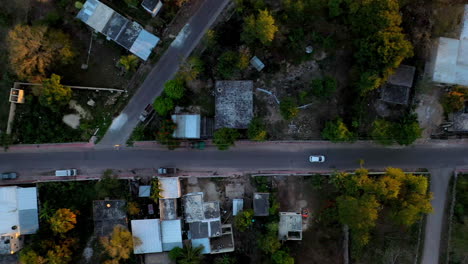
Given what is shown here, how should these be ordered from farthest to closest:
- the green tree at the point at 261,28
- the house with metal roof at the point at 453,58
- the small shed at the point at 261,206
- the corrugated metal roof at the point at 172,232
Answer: the corrugated metal roof at the point at 172,232 → the small shed at the point at 261,206 → the house with metal roof at the point at 453,58 → the green tree at the point at 261,28

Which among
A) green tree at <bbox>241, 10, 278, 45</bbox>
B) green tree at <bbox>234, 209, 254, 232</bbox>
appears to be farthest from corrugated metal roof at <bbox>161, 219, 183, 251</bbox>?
green tree at <bbox>241, 10, 278, 45</bbox>

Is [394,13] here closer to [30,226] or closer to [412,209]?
[412,209]

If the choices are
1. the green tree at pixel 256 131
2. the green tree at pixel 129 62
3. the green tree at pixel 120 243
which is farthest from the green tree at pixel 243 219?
the green tree at pixel 129 62

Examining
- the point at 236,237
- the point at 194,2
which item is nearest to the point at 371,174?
the point at 236,237

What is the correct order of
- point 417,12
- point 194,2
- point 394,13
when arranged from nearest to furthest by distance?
1. point 394,13
2. point 417,12
3. point 194,2

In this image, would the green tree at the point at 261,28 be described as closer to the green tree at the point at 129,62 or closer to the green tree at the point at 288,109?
the green tree at the point at 288,109

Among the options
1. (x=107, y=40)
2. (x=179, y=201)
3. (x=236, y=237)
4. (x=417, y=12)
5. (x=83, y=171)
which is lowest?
(x=236, y=237)
